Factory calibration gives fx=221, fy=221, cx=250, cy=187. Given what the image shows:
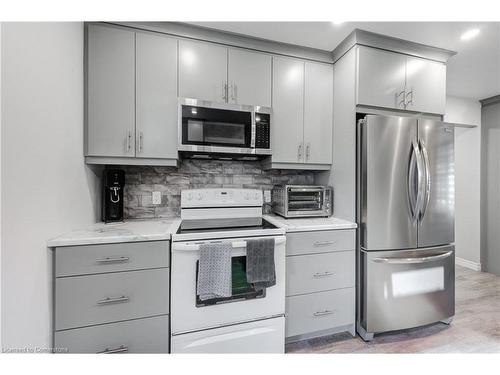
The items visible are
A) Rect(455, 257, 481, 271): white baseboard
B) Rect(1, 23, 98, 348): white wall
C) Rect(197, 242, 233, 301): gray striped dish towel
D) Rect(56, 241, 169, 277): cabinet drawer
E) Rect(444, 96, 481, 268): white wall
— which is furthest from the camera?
Rect(455, 257, 481, 271): white baseboard

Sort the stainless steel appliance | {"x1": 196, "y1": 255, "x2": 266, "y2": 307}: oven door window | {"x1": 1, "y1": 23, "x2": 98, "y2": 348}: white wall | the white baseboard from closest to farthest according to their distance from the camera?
{"x1": 1, "y1": 23, "x2": 98, "y2": 348}: white wall, {"x1": 196, "y1": 255, "x2": 266, "y2": 307}: oven door window, the stainless steel appliance, the white baseboard

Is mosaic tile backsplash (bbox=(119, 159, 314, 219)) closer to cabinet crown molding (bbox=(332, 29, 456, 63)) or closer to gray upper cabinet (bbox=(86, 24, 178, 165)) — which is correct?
gray upper cabinet (bbox=(86, 24, 178, 165))

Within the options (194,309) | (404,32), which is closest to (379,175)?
(404,32)

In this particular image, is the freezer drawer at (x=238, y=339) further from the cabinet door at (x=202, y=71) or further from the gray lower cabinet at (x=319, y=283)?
the cabinet door at (x=202, y=71)

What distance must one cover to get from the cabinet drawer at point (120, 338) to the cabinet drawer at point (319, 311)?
0.91 metres

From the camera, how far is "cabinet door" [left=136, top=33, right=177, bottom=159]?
168 centimetres

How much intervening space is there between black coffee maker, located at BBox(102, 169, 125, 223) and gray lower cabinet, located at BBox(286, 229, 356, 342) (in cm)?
139

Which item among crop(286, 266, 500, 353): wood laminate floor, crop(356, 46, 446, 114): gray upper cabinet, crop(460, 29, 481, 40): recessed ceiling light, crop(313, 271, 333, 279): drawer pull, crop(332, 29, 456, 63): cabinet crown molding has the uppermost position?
crop(460, 29, 481, 40): recessed ceiling light

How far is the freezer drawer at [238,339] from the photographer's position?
→ 1.44 metres

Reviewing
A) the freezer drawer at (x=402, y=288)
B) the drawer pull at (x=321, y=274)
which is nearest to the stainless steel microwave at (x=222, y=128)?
the drawer pull at (x=321, y=274)

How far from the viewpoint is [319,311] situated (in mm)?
1769

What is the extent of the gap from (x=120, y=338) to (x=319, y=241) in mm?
1484

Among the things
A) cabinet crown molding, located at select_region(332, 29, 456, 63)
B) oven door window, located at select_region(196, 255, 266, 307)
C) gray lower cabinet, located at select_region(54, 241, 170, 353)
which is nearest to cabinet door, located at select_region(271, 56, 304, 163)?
cabinet crown molding, located at select_region(332, 29, 456, 63)

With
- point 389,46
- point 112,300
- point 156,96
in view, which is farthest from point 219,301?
point 389,46
